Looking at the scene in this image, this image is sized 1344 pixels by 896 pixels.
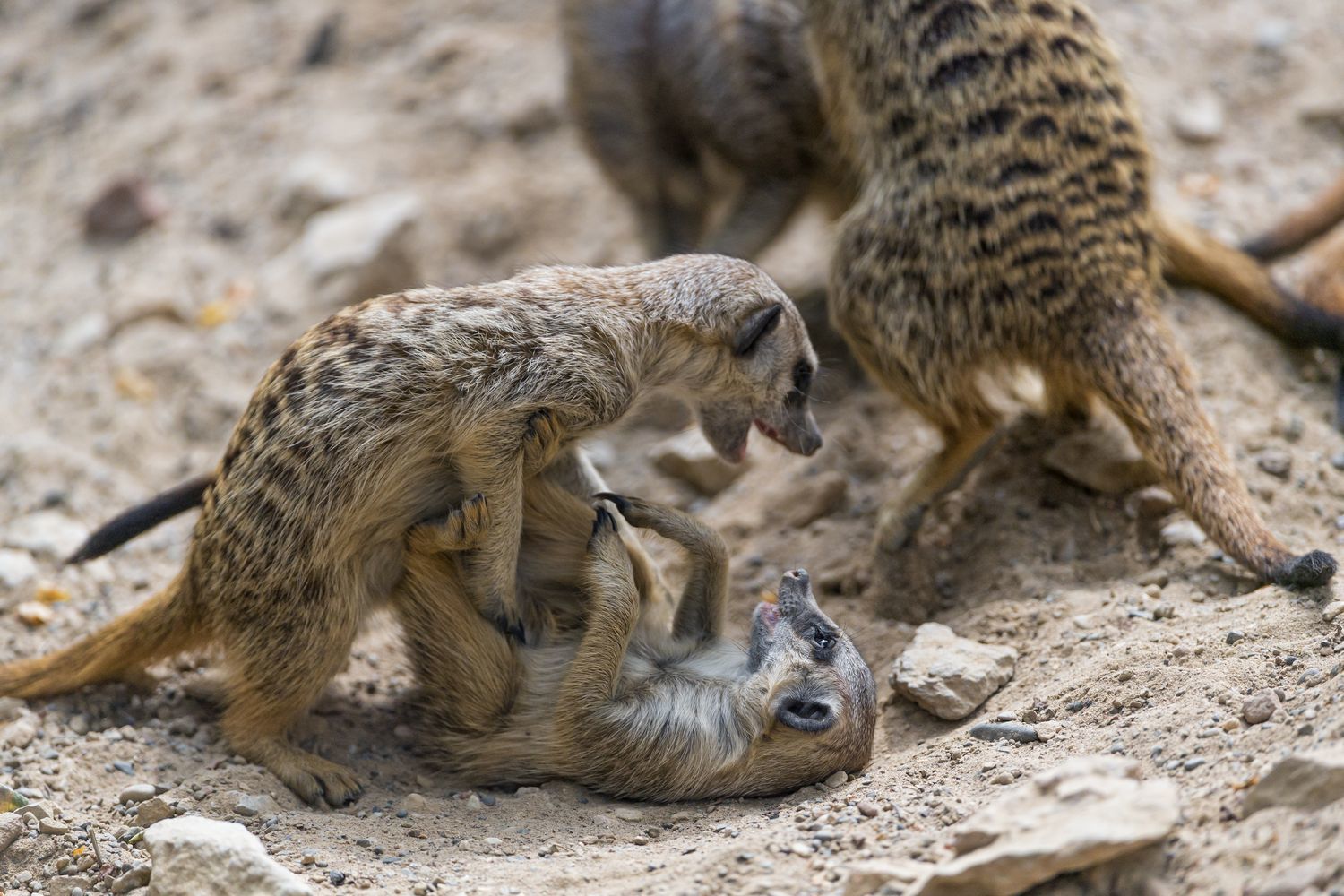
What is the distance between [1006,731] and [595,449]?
236cm

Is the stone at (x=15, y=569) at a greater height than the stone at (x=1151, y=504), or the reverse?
the stone at (x=15, y=569)

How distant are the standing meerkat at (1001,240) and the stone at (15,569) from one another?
2671mm

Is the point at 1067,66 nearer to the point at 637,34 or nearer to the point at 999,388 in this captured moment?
the point at 999,388

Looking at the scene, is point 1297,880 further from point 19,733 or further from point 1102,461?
point 19,733

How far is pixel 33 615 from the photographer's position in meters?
3.98

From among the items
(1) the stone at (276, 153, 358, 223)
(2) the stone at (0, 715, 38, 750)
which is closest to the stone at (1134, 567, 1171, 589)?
(2) the stone at (0, 715, 38, 750)

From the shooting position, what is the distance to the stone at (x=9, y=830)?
2.88m

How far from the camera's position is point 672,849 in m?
2.89

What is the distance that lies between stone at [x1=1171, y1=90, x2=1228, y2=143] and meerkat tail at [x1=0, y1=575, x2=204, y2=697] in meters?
4.48

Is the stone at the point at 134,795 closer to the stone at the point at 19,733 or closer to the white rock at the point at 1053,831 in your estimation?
the stone at the point at 19,733

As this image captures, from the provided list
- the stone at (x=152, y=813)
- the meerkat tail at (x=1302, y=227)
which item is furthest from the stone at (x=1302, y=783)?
the meerkat tail at (x=1302, y=227)

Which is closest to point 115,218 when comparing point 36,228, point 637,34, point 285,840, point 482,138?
point 36,228

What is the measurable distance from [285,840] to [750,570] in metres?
1.81

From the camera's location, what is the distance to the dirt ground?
284 centimetres
